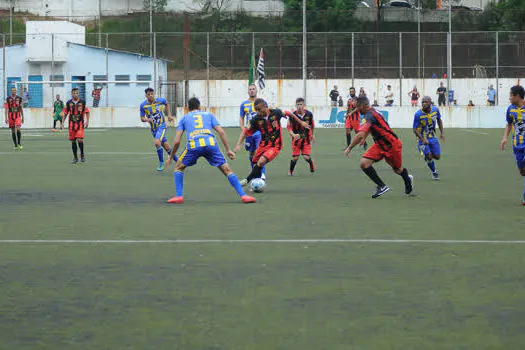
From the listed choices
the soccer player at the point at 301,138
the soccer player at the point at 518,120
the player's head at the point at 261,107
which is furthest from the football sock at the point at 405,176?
the soccer player at the point at 301,138

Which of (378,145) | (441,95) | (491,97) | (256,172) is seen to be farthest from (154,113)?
(441,95)

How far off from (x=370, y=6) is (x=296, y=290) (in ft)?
259

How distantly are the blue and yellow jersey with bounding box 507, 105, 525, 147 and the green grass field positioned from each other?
35.0 inches

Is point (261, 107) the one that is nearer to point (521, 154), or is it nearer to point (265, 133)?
point (265, 133)

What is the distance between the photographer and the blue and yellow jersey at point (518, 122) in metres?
15.2

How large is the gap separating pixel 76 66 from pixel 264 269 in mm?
55733

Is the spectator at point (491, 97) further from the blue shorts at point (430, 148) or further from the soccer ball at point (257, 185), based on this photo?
the soccer ball at point (257, 185)

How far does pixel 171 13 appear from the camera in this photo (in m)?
85.0

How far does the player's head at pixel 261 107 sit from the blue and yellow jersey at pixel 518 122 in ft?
14.2

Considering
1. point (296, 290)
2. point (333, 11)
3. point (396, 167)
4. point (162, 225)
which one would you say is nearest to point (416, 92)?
point (333, 11)

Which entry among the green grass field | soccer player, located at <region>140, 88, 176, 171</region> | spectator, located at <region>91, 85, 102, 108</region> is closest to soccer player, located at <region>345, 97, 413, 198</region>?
the green grass field

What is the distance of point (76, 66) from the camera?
6312cm

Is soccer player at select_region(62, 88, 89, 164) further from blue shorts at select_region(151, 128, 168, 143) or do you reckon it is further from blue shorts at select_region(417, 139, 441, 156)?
blue shorts at select_region(417, 139, 441, 156)

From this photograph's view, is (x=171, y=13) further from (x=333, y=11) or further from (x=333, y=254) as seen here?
(x=333, y=254)
